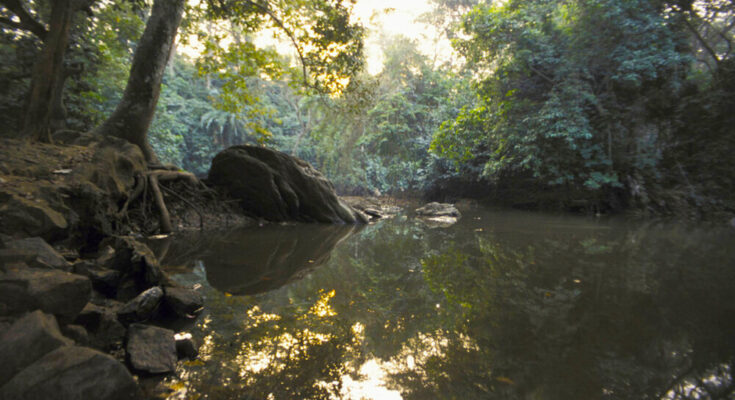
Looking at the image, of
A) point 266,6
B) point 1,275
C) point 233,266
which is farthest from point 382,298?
point 266,6

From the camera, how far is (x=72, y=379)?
1.01m

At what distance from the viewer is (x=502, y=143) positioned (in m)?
11.6

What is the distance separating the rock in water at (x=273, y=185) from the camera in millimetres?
6910

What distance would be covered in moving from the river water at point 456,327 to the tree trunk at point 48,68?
2.81 m

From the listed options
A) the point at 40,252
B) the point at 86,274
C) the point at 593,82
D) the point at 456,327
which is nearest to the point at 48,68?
the point at 40,252

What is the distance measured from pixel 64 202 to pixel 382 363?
12.1 feet

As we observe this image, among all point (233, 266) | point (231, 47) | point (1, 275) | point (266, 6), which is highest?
point (266, 6)

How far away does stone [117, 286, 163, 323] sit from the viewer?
1.67 m

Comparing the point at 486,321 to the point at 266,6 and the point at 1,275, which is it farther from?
→ the point at 266,6

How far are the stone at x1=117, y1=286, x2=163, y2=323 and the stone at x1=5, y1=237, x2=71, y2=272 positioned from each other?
528mm

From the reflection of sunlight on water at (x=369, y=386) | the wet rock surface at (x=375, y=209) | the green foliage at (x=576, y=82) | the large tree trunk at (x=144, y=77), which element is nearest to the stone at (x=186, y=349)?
the reflection of sunlight on water at (x=369, y=386)

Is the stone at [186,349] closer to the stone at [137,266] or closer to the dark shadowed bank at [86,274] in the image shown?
the dark shadowed bank at [86,274]

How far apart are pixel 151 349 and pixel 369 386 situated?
3.05ft

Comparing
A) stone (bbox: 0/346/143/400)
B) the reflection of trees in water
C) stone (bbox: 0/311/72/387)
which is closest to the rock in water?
the reflection of trees in water
